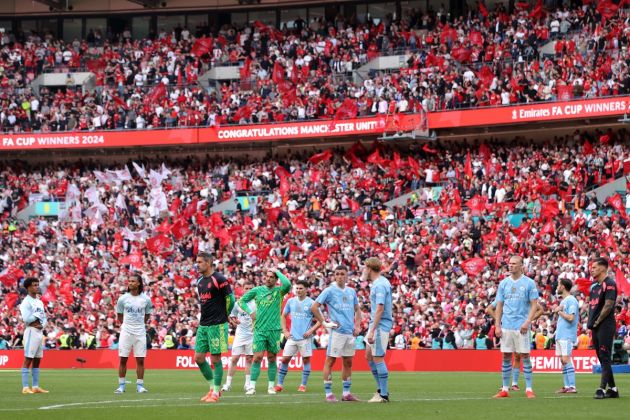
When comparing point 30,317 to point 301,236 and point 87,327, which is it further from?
point 301,236

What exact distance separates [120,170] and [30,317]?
34.7 meters

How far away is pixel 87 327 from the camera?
143ft

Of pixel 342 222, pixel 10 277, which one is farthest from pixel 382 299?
pixel 10 277

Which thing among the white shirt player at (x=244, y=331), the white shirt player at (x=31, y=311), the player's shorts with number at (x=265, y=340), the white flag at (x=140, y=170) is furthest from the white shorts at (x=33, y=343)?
the white flag at (x=140, y=170)

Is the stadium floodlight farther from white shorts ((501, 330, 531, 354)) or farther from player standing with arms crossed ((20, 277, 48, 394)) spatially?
player standing with arms crossed ((20, 277, 48, 394))

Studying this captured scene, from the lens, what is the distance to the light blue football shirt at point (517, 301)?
1862 cm

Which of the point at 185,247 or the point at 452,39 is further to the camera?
the point at 452,39

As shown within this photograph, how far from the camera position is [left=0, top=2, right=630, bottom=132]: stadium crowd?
4806 cm

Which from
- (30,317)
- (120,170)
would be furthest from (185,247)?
(30,317)

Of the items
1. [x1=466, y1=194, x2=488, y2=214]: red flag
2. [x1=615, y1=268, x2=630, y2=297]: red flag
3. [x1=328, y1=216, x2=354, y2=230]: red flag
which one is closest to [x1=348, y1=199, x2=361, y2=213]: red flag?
[x1=328, y1=216, x2=354, y2=230]: red flag

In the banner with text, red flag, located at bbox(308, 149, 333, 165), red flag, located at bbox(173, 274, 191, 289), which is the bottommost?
red flag, located at bbox(173, 274, 191, 289)

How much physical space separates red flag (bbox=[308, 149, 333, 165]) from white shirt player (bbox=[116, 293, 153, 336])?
1246 inches

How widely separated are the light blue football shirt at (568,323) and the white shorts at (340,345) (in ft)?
16.4

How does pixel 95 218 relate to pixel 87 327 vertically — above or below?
above
